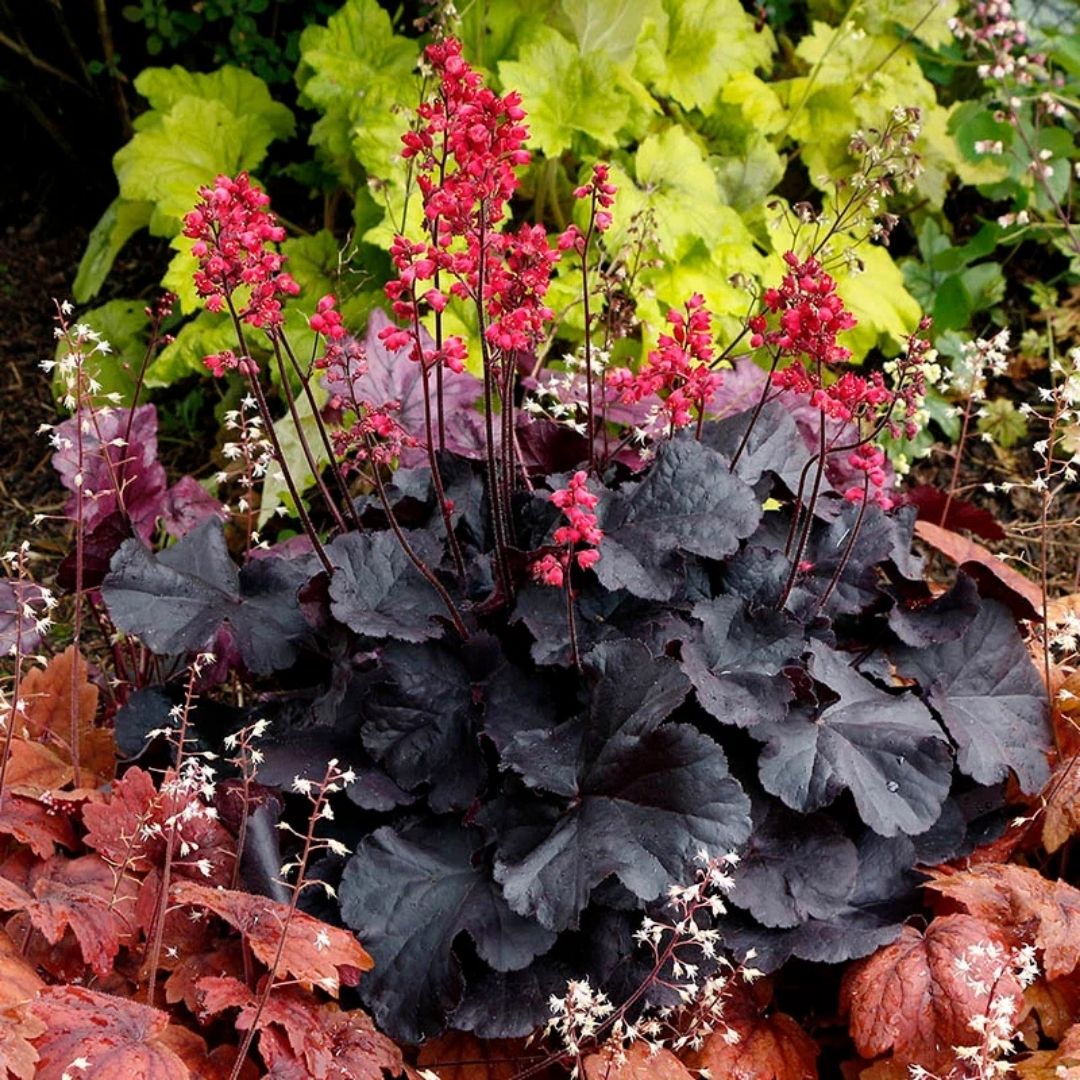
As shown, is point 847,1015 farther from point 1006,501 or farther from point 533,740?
point 1006,501

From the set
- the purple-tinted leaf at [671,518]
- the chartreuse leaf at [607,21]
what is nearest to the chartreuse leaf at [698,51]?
the chartreuse leaf at [607,21]

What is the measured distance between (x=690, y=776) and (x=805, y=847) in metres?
0.34

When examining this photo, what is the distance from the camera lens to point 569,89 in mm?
3553

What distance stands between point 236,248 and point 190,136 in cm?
196

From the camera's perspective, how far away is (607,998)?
6.91 ft

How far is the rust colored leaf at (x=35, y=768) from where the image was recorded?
7.60ft

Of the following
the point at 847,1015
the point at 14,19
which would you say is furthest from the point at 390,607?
the point at 14,19

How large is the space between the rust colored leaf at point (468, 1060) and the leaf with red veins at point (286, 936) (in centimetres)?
27

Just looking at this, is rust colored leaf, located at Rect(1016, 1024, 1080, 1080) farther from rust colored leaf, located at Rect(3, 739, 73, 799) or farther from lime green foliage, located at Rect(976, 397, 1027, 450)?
lime green foliage, located at Rect(976, 397, 1027, 450)

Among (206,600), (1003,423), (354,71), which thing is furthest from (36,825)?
(1003,423)

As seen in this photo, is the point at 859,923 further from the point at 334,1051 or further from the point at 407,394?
the point at 407,394

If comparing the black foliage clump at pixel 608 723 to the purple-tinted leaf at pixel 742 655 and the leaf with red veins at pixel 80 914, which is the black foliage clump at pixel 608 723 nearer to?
the purple-tinted leaf at pixel 742 655

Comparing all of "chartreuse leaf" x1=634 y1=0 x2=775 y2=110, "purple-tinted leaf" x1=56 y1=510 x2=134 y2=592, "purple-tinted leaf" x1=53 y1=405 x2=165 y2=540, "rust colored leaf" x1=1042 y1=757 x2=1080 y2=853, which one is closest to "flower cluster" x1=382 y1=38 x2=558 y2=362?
"purple-tinted leaf" x1=56 y1=510 x2=134 y2=592

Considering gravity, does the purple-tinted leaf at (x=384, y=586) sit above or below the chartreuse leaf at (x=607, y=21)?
below
